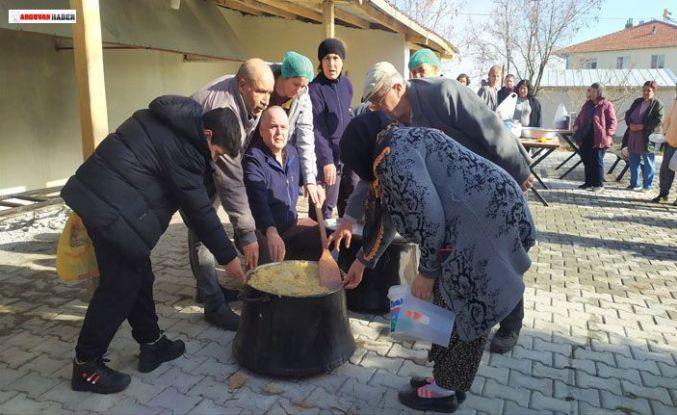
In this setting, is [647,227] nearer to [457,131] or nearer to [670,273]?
[670,273]

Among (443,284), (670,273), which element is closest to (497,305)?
(443,284)

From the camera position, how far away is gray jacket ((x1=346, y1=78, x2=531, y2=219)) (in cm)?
282

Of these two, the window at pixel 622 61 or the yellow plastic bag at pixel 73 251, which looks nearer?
the yellow plastic bag at pixel 73 251

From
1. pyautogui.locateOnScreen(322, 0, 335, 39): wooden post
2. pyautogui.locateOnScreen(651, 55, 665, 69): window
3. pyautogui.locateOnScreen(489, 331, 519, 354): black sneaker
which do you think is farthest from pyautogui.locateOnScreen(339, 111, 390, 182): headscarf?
pyautogui.locateOnScreen(651, 55, 665, 69): window

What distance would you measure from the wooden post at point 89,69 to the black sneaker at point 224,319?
138 cm

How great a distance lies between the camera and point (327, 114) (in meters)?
4.93

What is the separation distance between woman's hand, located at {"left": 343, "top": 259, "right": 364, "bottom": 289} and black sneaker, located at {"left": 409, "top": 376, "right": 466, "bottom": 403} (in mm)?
602

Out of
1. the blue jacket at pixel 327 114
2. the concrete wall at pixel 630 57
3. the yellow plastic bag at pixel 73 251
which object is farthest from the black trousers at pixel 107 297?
the concrete wall at pixel 630 57

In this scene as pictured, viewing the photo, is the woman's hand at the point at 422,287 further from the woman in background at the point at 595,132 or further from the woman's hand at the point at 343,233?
the woman in background at the point at 595,132

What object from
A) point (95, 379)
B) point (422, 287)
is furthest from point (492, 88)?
point (95, 379)

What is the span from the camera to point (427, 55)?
4617 mm

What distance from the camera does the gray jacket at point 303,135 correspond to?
4.15 m

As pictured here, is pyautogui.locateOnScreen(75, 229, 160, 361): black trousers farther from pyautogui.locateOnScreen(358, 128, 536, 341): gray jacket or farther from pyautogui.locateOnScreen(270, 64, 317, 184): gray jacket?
pyautogui.locateOnScreen(270, 64, 317, 184): gray jacket

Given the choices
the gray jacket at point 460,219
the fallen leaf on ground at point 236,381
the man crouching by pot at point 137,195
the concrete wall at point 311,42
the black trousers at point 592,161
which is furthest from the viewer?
the concrete wall at point 311,42
